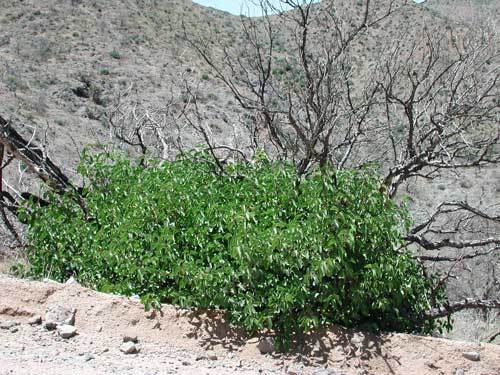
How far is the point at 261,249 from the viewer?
578 cm

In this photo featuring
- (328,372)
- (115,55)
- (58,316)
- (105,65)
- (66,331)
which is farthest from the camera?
(115,55)

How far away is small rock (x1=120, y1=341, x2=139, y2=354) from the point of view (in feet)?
18.0

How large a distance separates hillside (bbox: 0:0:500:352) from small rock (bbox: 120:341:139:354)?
16891mm

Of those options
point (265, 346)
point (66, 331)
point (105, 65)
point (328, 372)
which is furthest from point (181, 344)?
point (105, 65)

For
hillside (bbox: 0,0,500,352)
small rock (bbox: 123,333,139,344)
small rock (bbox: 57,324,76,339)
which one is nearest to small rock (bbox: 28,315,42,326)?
small rock (bbox: 57,324,76,339)

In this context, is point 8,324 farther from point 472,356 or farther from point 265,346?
point 472,356

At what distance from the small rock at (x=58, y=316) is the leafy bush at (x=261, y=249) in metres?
0.61

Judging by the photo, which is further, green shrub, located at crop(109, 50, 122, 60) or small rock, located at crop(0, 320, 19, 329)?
green shrub, located at crop(109, 50, 122, 60)

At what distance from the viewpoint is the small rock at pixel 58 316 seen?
5.77 m

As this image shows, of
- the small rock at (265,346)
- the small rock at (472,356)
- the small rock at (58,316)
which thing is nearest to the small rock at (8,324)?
Answer: the small rock at (58,316)

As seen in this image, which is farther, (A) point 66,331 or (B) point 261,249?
(B) point 261,249

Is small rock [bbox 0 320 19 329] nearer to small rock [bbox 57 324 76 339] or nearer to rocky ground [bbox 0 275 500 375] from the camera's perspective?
rocky ground [bbox 0 275 500 375]

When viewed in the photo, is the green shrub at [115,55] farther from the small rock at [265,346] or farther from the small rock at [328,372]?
the small rock at [328,372]

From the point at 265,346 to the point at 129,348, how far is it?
3.73 ft
